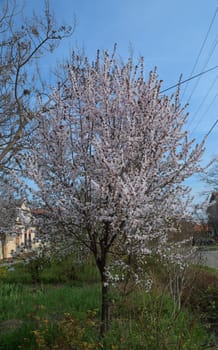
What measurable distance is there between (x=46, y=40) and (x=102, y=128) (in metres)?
8.24

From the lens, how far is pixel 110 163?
402 cm

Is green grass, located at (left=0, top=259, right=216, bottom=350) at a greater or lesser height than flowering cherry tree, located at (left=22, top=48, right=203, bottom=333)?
lesser

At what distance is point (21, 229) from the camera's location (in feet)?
16.5

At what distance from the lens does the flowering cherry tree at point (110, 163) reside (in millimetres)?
4082

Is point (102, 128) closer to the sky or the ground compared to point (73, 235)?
closer to the sky

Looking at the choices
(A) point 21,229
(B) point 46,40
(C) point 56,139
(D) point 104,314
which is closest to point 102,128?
(C) point 56,139

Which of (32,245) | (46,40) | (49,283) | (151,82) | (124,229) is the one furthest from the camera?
(46,40)

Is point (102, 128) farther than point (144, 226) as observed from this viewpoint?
Yes

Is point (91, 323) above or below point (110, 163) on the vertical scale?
below

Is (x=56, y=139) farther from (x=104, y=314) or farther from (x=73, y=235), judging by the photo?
(x=104, y=314)

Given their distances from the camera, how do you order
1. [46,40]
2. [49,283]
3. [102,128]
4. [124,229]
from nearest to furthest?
1. [124,229]
2. [102,128]
3. [49,283]
4. [46,40]

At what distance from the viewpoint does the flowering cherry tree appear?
4.08 meters


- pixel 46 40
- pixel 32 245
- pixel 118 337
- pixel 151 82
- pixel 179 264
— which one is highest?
pixel 46 40

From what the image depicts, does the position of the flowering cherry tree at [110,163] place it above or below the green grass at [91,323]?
above
